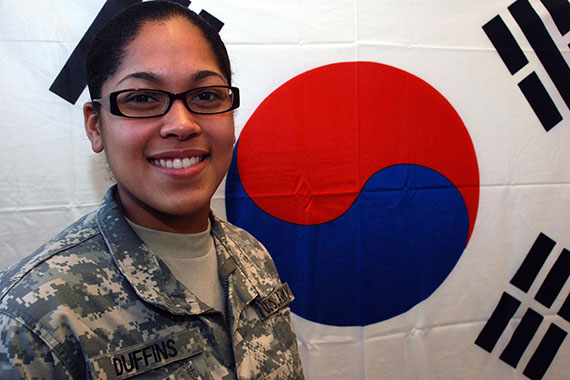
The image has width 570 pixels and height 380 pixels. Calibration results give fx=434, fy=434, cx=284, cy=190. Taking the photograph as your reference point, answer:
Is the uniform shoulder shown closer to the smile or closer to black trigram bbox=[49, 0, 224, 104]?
the smile

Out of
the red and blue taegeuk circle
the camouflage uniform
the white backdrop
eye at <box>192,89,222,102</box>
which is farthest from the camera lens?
the red and blue taegeuk circle

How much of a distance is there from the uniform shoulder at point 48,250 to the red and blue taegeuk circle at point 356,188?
52cm

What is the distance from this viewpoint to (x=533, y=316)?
1200mm

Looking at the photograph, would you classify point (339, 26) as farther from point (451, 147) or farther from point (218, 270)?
point (218, 270)

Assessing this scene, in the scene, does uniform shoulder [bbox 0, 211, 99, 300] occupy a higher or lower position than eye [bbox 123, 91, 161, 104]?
lower

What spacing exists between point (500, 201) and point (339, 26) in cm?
63

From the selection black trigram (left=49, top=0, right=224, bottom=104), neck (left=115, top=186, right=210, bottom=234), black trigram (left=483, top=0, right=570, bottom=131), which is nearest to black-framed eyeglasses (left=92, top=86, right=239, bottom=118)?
neck (left=115, top=186, right=210, bottom=234)

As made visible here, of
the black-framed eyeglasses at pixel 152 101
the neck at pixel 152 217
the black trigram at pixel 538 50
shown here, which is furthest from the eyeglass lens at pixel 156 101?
the black trigram at pixel 538 50

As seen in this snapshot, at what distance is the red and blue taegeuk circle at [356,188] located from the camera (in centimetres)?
105

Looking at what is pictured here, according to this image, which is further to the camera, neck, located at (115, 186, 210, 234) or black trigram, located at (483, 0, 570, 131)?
black trigram, located at (483, 0, 570, 131)

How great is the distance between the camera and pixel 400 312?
3.67 ft

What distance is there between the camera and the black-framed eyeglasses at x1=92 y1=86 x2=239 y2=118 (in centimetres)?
50

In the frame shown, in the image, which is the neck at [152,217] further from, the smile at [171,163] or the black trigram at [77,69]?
the black trigram at [77,69]

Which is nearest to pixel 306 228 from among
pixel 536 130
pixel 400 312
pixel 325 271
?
pixel 325 271
